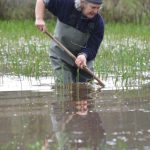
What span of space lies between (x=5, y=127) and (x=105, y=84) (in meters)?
2.77

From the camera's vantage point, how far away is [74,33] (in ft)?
23.8

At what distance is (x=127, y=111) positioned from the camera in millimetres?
5699

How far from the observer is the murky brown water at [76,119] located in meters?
4.42

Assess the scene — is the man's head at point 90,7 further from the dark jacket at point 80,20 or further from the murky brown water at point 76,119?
the murky brown water at point 76,119

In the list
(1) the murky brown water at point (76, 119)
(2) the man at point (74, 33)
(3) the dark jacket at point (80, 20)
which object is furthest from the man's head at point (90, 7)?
(1) the murky brown water at point (76, 119)

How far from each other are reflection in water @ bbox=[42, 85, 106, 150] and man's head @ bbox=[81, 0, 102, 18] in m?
0.84

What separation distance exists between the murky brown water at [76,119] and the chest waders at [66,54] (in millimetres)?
220

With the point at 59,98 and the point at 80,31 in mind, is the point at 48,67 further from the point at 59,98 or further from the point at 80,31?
the point at 59,98

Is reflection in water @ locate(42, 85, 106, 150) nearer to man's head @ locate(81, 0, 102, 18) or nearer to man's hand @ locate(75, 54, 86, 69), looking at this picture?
man's hand @ locate(75, 54, 86, 69)

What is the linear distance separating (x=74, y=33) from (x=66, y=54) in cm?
26

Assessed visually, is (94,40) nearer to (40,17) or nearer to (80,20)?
(80,20)

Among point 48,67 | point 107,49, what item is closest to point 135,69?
point 48,67

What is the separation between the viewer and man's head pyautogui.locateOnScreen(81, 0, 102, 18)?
6.75 metres

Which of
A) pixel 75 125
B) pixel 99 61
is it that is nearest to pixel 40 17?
pixel 75 125
